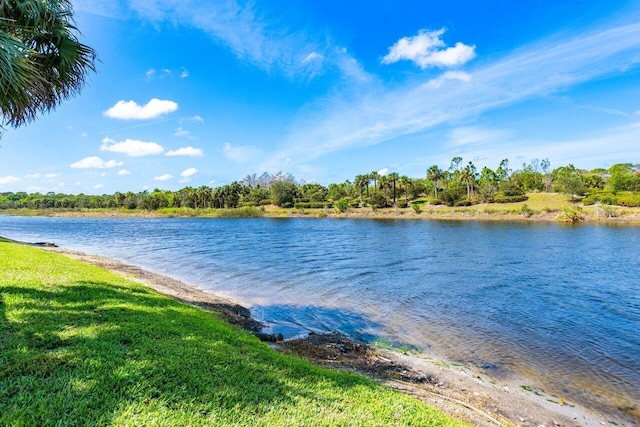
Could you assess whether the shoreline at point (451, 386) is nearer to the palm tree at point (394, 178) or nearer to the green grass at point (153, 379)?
the green grass at point (153, 379)

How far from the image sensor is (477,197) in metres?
92.7

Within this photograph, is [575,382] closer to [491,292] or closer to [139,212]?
[491,292]

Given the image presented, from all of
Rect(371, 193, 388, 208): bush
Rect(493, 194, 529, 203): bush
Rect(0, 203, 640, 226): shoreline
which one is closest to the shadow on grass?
Rect(0, 203, 640, 226): shoreline

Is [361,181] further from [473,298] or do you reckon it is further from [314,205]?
[473,298]

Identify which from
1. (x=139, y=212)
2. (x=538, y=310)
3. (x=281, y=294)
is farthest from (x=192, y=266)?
(x=139, y=212)

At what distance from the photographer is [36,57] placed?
7277mm

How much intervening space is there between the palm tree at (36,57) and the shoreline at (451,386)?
796 cm

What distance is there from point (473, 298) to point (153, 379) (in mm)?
16287

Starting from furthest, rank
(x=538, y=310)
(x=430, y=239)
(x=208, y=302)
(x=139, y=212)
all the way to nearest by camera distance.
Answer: (x=139, y=212)
(x=430, y=239)
(x=538, y=310)
(x=208, y=302)

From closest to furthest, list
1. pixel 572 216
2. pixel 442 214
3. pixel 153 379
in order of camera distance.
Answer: pixel 153 379, pixel 572 216, pixel 442 214

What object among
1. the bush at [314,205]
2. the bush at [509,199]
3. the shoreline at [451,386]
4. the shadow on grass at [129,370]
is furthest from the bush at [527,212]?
the shadow on grass at [129,370]

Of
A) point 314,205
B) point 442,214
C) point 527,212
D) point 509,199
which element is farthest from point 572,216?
point 314,205

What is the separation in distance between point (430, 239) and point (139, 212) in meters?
121

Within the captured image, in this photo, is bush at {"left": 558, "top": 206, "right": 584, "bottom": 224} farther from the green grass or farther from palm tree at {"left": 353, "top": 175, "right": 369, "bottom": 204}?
the green grass
